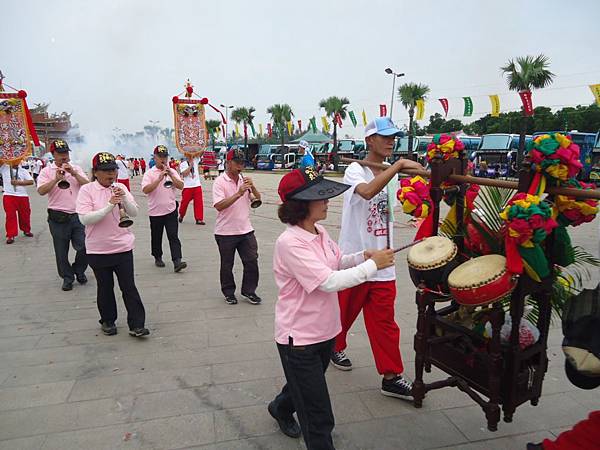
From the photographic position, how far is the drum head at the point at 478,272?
6.96 ft

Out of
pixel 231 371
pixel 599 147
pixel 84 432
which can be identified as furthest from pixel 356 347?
pixel 599 147

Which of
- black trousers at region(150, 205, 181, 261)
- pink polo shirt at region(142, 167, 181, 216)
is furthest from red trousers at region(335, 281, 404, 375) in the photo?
pink polo shirt at region(142, 167, 181, 216)

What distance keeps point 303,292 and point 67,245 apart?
4635 mm

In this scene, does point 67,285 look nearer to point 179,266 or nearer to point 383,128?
point 179,266

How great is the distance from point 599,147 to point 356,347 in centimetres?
2725

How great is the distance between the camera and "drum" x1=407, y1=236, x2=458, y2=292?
7.92 feet

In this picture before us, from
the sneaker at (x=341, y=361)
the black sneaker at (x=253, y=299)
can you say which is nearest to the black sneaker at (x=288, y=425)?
the sneaker at (x=341, y=361)

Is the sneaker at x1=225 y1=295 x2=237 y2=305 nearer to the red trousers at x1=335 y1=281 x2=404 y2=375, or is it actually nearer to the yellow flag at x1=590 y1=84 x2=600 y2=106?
the red trousers at x1=335 y1=281 x2=404 y2=375

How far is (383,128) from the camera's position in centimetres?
305

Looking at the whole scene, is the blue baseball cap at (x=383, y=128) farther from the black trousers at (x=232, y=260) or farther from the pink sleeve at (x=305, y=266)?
the black trousers at (x=232, y=260)

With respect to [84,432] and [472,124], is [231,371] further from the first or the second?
[472,124]

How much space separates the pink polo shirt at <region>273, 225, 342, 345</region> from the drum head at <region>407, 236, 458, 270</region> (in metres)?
0.54

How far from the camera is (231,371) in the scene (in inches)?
137

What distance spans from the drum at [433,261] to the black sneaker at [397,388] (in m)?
0.88
